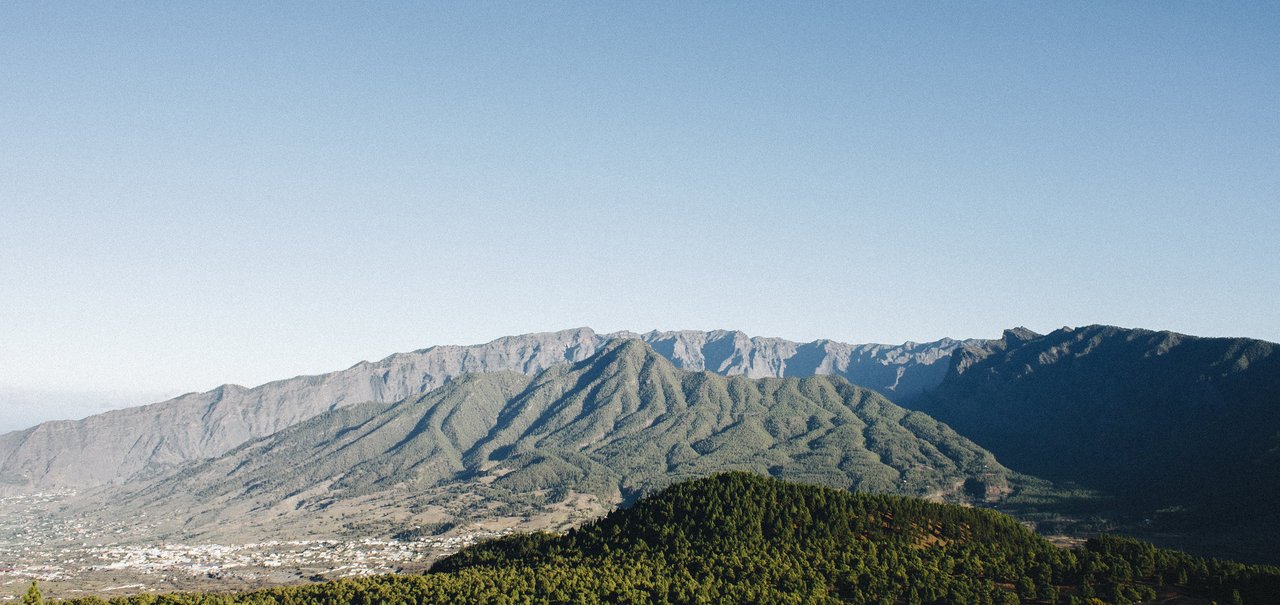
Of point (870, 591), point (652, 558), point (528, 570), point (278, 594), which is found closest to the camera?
point (870, 591)

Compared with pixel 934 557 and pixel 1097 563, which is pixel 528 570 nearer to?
pixel 934 557

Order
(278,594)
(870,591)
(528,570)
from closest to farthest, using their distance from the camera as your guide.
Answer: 1. (870,591)
2. (278,594)
3. (528,570)

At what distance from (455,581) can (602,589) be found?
35.3 metres

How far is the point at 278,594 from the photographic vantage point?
16838 cm

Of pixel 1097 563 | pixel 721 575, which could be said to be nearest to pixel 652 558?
pixel 721 575

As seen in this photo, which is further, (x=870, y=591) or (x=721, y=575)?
(x=721, y=575)

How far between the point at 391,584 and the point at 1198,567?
169 m

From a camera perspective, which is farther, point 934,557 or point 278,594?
point 934,557

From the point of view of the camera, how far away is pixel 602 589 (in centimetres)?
15875

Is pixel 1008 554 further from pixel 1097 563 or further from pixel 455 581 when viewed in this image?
pixel 455 581

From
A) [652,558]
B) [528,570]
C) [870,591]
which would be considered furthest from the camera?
[652,558]

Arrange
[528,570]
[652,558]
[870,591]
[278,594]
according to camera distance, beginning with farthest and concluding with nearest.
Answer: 1. [652,558]
2. [528,570]
3. [278,594]
4. [870,591]

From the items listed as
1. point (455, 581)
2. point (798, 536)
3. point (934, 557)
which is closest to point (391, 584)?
point (455, 581)

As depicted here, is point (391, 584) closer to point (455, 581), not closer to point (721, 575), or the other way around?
point (455, 581)
